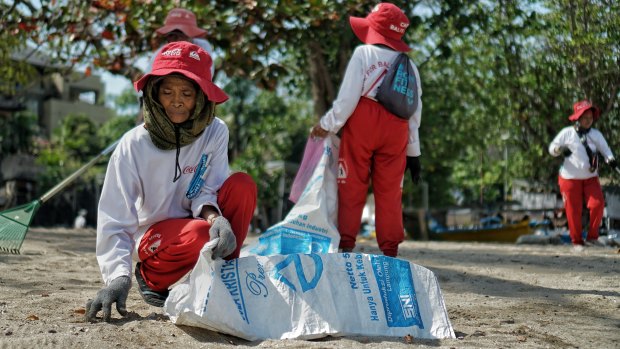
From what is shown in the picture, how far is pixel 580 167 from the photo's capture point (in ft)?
25.6

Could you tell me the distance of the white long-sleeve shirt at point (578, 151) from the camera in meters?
7.76

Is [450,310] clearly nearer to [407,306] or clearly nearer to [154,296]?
[407,306]

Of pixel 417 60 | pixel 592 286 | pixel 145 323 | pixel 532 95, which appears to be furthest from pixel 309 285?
pixel 417 60

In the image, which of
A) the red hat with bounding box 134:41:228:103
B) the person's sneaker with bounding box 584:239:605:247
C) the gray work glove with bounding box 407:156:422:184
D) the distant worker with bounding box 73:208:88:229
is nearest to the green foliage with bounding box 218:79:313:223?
the distant worker with bounding box 73:208:88:229

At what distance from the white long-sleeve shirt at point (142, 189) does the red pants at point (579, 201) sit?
544 cm

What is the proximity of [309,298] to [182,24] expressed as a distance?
3.19m

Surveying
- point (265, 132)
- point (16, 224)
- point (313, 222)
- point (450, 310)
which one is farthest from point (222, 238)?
point (265, 132)

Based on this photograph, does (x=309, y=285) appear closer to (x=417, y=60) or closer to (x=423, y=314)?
(x=423, y=314)

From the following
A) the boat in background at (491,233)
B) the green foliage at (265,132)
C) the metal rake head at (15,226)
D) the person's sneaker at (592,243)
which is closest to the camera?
the metal rake head at (15,226)

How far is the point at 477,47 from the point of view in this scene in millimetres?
13602

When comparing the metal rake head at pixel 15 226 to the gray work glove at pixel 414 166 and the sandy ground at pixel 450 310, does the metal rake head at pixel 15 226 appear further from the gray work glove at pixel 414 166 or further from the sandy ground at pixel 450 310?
the gray work glove at pixel 414 166

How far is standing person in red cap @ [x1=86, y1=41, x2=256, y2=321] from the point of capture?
3.03 meters

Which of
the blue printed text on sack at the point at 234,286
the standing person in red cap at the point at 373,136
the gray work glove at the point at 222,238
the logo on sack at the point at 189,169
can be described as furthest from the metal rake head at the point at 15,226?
the blue printed text on sack at the point at 234,286

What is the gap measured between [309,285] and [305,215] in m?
1.80
